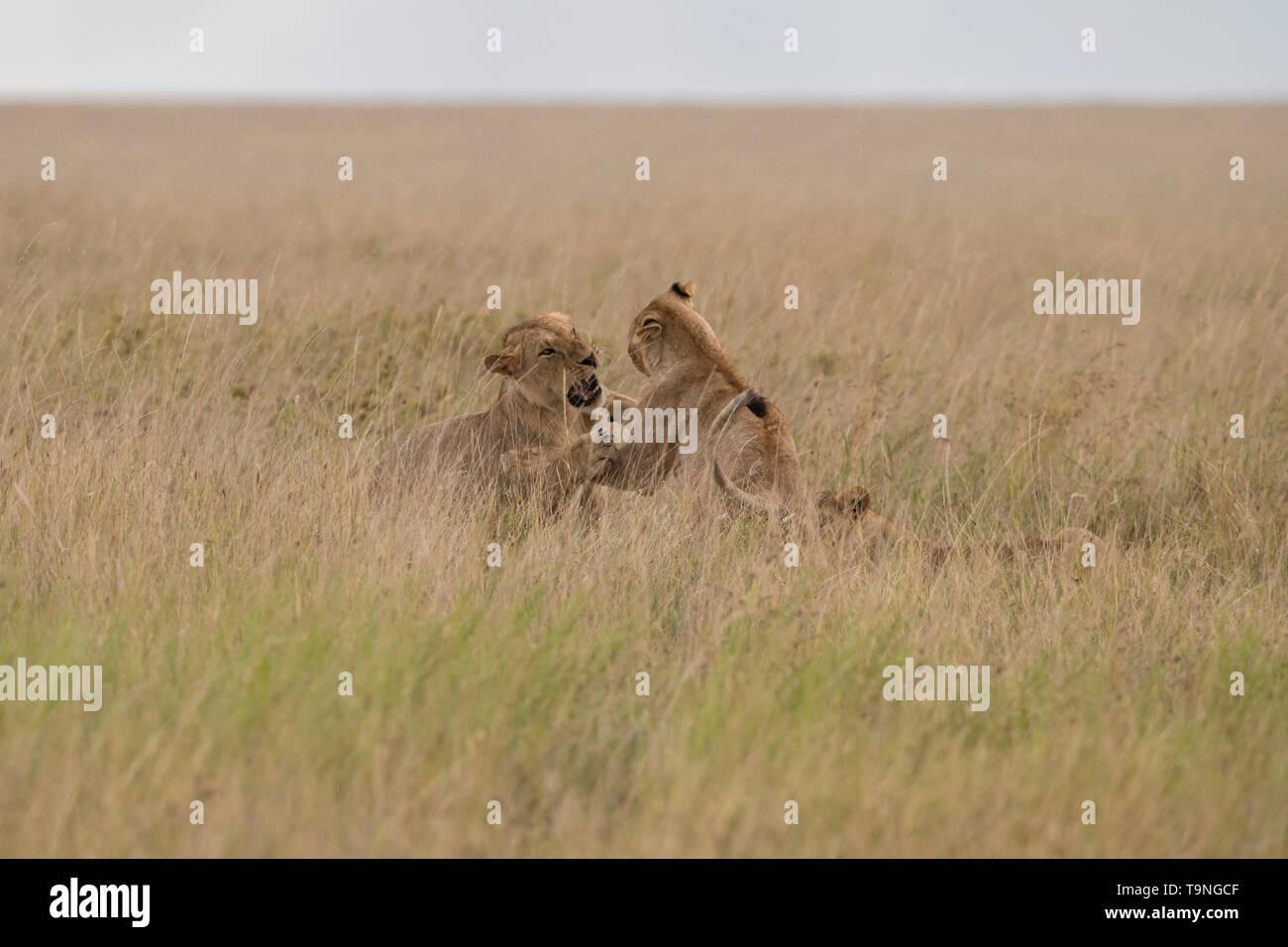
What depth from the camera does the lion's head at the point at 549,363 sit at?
7492 mm

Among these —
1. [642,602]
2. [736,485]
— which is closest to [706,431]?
[736,485]

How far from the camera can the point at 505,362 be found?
745cm

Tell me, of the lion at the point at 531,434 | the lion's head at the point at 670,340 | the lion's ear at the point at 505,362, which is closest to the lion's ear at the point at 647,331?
the lion's head at the point at 670,340

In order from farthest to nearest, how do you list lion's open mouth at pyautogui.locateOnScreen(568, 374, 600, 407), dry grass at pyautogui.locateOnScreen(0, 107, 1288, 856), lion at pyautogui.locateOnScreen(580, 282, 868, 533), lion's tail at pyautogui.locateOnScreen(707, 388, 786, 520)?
lion's open mouth at pyautogui.locateOnScreen(568, 374, 600, 407), lion at pyautogui.locateOnScreen(580, 282, 868, 533), lion's tail at pyautogui.locateOnScreen(707, 388, 786, 520), dry grass at pyautogui.locateOnScreen(0, 107, 1288, 856)

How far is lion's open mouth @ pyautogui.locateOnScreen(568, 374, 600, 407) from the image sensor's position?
762cm

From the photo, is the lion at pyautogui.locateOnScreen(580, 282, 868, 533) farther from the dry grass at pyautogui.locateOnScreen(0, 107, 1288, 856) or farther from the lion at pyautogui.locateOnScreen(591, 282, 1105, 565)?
the dry grass at pyautogui.locateOnScreen(0, 107, 1288, 856)

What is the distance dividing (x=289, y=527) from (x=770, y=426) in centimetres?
244

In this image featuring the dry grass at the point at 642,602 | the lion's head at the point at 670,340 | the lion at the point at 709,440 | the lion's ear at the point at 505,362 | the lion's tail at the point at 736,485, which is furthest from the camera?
the lion's head at the point at 670,340

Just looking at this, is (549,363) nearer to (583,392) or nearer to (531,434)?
(583,392)

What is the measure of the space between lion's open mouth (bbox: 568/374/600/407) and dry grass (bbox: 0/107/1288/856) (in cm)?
61

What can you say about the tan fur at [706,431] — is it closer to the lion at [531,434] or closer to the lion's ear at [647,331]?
the lion's ear at [647,331]

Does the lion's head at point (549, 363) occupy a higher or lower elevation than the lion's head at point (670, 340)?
lower

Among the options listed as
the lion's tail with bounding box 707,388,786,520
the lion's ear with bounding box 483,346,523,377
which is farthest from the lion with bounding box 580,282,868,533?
the lion's ear with bounding box 483,346,523,377
